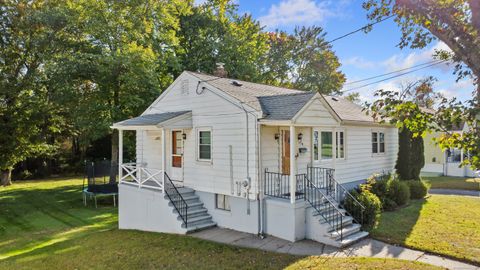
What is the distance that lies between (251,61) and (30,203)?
17177 millimetres

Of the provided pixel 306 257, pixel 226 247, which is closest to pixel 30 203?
pixel 226 247

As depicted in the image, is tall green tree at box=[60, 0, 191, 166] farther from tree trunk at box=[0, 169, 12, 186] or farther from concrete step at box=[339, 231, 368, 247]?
concrete step at box=[339, 231, 368, 247]

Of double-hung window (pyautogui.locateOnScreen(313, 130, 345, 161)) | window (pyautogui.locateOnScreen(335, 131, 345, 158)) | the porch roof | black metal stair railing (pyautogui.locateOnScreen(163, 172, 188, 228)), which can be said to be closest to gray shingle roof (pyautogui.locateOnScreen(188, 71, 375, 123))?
window (pyautogui.locateOnScreen(335, 131, 345, 158))

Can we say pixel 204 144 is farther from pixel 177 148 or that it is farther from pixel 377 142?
pixel 377 142

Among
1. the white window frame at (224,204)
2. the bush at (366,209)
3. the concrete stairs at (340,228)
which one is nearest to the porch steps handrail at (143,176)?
the white window frame at (224,204)

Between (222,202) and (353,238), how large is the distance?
14.5 ft

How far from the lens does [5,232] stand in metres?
13.1

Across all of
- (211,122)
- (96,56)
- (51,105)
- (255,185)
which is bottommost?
(255,185)

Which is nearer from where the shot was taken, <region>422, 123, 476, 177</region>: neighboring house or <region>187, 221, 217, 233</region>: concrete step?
<region>187, 221, 217, 233</region>: concrete step

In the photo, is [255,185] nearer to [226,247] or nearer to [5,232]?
[226,247]

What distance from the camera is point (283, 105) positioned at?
9953 mm

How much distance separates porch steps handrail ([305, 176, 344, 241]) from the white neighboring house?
0.04 m

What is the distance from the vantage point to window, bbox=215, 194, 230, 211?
11.0 metres

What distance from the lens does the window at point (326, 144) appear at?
12.1m
